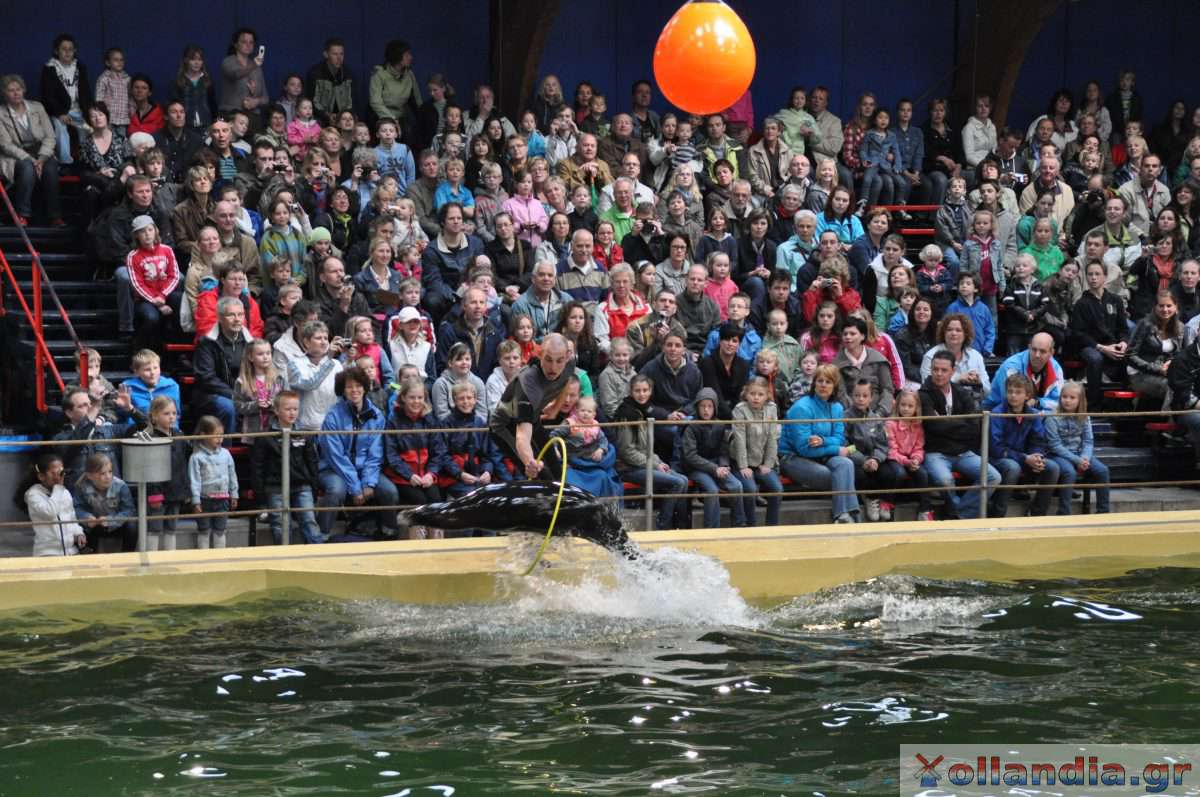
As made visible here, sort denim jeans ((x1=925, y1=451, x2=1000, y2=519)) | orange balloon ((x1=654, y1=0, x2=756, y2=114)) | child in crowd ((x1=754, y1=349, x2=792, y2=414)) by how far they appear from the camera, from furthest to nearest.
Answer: child in crowd ((x1=754, y1=349, x2=792, y2=414))
denim jeans ((x1=925, y1=451, x2=1000, y2=519))
orange balloon ((x1=654, y1=0, x2=756, y2=114))

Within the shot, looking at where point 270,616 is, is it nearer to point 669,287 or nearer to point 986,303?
point 669,287

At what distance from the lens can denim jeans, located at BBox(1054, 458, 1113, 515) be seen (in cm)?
1173

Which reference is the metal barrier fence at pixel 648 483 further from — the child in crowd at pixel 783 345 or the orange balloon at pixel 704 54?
the orange balloon at pixel 704 54

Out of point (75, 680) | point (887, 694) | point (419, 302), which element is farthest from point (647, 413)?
point (75, 680)

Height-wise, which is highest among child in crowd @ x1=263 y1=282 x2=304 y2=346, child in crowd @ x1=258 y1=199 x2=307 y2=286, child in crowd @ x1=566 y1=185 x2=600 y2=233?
child in crowd @ x1=566 y1=185 x2=600 y2=233

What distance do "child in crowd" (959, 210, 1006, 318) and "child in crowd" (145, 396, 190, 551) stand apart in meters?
6.96

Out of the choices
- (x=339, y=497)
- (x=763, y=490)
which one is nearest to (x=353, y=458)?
(x=339, y=497)

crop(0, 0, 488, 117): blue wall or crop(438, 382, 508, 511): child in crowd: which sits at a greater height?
crop(0, 0, 488, 117): blue wall

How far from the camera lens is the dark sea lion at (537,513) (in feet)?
31.3

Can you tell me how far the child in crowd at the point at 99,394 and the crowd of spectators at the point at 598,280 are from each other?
0.08 ft

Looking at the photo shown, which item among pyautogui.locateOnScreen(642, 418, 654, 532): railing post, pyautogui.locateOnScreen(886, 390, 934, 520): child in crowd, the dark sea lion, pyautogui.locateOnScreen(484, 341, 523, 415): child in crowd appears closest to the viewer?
the dark sea lion

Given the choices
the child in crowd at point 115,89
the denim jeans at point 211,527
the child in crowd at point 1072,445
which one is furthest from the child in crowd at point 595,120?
the denim jeans at point 211,527

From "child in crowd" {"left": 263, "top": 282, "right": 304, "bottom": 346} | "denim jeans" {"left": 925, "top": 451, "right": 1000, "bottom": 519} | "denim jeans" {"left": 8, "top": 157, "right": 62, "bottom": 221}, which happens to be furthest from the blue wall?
"denim jeans" {"left": 925, "top": 451, "right": 1000, "bottom": 519}

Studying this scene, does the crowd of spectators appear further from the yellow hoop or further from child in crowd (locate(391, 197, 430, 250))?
the yellow hoop
